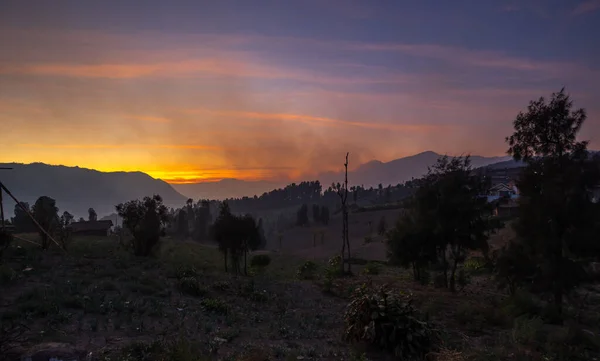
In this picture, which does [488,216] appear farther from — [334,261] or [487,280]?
[334,261]

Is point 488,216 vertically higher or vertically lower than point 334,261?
higher

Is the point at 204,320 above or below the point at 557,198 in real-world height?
below

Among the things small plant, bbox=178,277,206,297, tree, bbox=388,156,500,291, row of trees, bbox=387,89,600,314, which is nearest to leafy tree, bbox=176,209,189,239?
tree, bbox=388,156,500,291

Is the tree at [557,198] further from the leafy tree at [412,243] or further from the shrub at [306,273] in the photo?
the shrub at [306,273]

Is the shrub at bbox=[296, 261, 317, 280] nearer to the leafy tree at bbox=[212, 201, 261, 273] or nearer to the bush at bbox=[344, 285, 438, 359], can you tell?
the leafy tree at bbox=[212, 201, 261, 273]

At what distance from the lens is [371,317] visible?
10.0m

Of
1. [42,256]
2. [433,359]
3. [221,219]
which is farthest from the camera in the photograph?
[221,219]

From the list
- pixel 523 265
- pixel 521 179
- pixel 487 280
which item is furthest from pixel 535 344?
pixel 487 280

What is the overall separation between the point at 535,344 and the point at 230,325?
8106mm

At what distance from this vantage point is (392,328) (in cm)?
984

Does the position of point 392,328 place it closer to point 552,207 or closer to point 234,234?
point 552,207

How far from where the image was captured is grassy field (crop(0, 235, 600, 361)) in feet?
27.6

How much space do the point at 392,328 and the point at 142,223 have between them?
69.4ft

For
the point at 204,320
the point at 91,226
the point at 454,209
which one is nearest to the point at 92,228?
the point at 91,226
